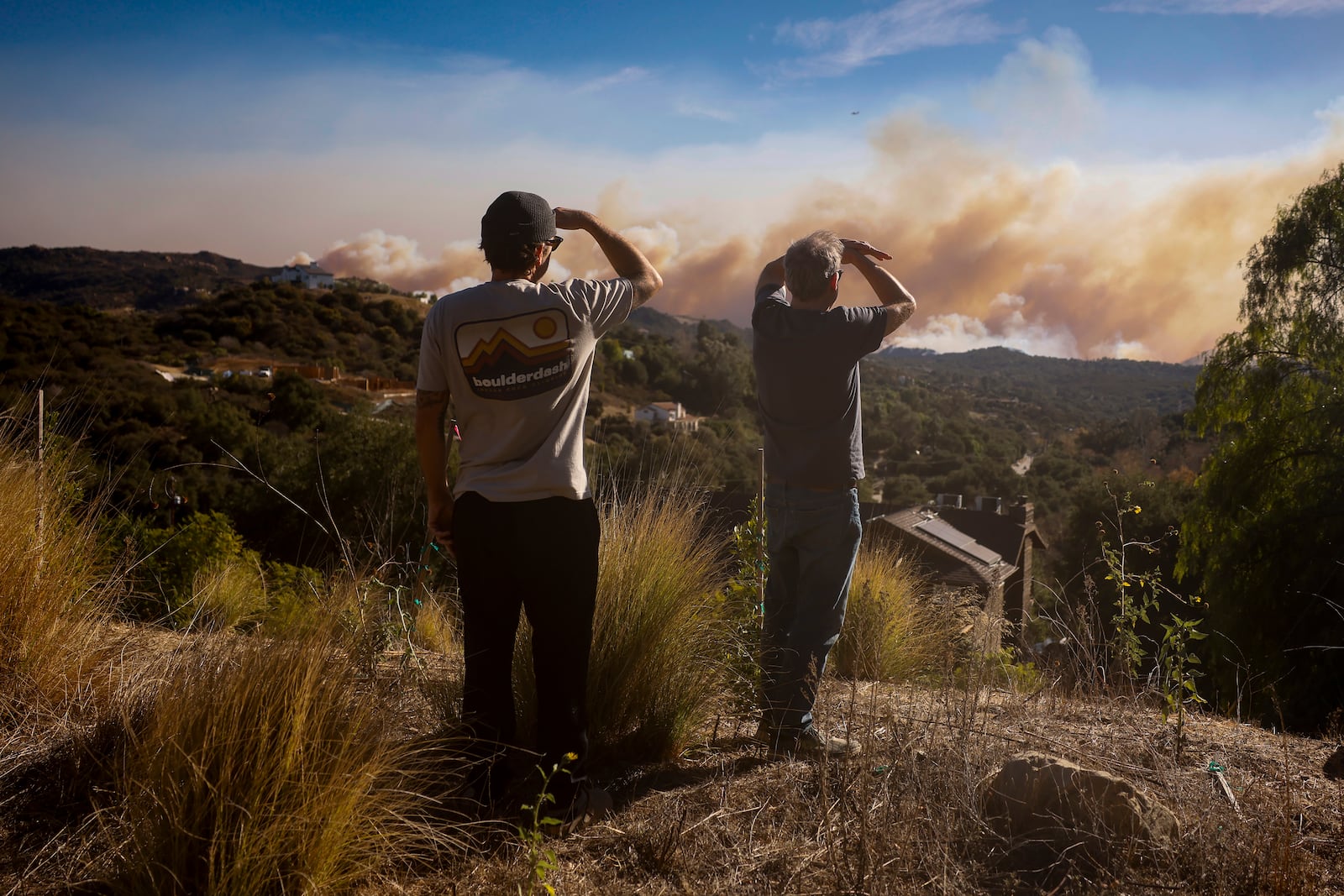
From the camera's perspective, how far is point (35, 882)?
87.5 inches

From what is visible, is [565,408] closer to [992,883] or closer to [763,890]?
[763,890]

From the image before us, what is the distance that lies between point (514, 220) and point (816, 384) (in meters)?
1.36

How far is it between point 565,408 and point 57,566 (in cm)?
225

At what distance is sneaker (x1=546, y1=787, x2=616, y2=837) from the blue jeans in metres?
0.85

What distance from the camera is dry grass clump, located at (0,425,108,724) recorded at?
3119 mm

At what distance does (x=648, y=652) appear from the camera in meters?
3.27

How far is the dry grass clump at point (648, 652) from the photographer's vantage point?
3239 mm

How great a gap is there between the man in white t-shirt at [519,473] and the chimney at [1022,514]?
1105 inches

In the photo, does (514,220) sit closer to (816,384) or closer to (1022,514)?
(816,384)

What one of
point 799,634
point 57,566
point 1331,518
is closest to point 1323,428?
point 1331,518

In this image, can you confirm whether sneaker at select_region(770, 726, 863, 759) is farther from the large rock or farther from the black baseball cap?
the black baseball cap

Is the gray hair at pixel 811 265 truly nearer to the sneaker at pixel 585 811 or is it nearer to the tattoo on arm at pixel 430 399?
the tattoo on arm at pixel 430 399

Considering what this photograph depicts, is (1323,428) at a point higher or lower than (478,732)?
higher

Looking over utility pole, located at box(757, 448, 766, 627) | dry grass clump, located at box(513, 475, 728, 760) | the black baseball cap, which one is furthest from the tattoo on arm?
utility pole, located at box(757, 448, 766, 627)
